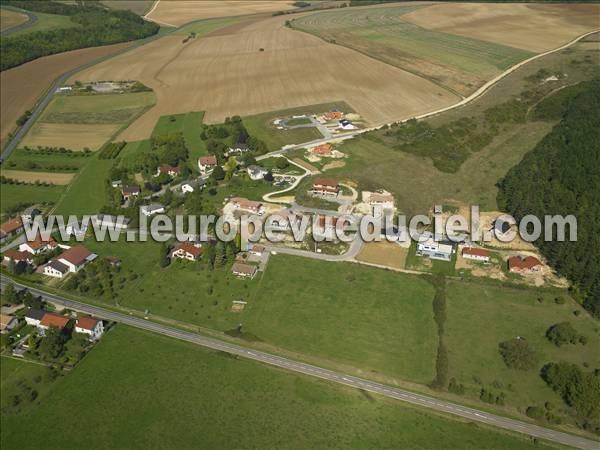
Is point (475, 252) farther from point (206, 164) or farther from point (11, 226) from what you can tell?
point (11, 226)

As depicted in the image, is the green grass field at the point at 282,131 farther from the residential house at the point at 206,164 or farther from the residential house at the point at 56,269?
the residential house at the point at 56,269

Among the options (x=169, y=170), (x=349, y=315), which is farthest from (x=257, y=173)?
(x=349, y=315)

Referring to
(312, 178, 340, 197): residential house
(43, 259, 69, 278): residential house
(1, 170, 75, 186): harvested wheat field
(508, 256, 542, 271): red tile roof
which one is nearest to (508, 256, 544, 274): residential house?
(508, 256, 542, 271): red tile roof

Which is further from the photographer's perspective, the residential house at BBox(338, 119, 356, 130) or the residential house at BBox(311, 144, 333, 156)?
the residential house at BBox(338, 119, 356, 130)

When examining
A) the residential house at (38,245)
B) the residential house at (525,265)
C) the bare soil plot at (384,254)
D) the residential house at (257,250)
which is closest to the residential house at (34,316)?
the residential house at (38,245)

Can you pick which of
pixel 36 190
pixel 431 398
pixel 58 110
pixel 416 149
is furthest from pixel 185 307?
pixel 58 110

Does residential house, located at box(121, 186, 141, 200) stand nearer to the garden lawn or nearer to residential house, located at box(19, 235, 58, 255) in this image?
residential house, located at box(19, 235, 58, 255)

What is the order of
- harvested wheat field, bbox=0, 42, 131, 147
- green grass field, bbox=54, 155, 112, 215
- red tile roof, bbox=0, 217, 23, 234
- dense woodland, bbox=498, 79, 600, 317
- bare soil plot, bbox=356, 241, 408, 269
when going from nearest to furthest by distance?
dense woodland, bbox=498, 79, 600, 317 < bare soil plot, bbox=356, 241, 408, 269 < red tile roof, bbox=0, 217, 23, 234 < green grass field, bbox=54, 155, 112, 215 < harvested wheat field, bbox=0, 42, 131, 147

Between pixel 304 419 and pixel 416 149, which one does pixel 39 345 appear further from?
pixel 416 149

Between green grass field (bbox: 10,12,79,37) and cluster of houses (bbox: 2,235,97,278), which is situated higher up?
green grass field (bbox: 10,12,79,37)
